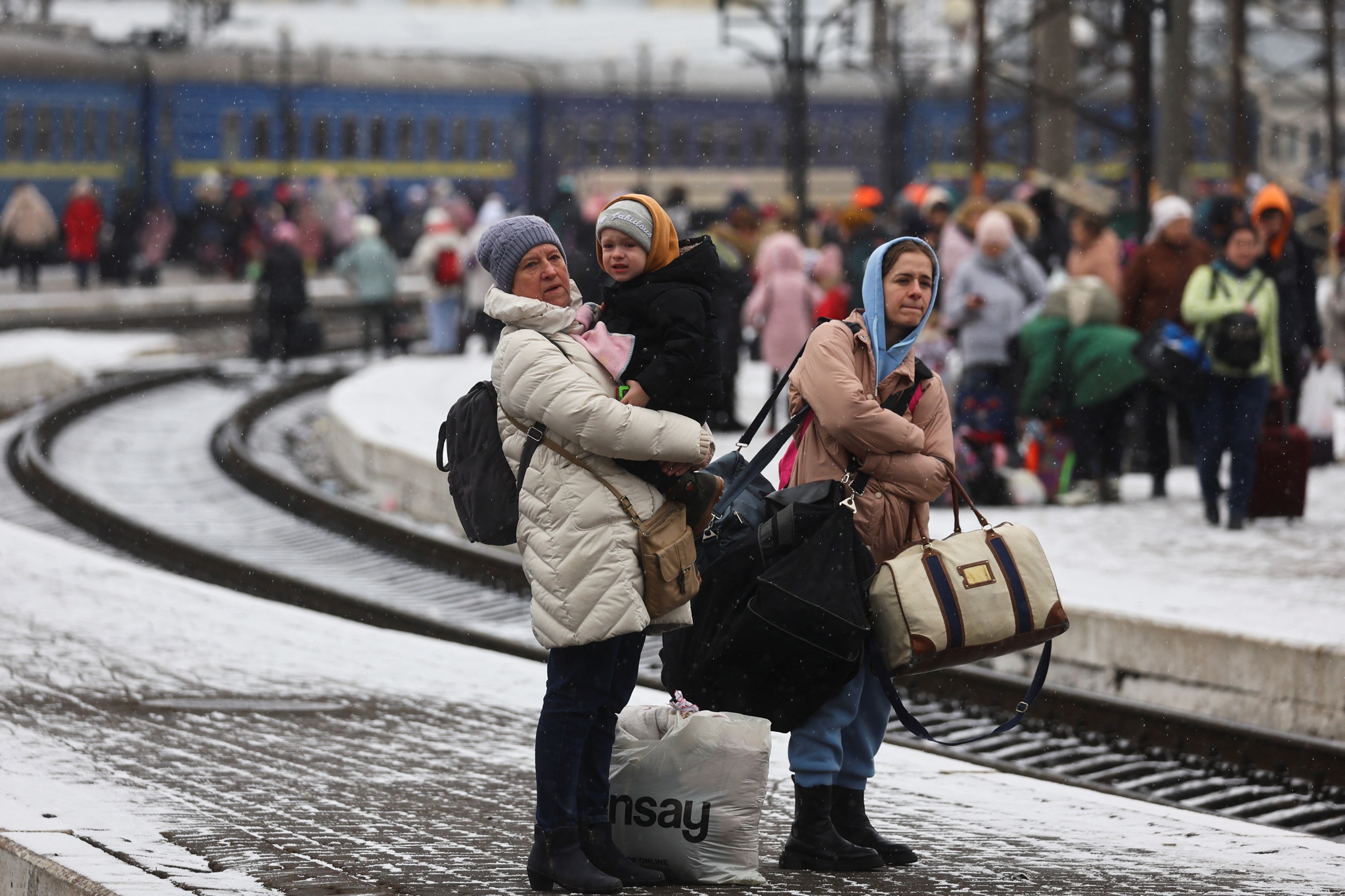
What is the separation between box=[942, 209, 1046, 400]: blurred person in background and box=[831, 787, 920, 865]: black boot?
7.37 meters

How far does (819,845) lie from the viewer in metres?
5.02

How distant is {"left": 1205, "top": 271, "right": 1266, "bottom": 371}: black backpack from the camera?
10.6 meters

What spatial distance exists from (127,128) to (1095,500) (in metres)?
28.8

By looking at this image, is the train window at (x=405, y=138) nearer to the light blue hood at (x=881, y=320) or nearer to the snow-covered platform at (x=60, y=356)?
the snow-covered platform at (x=60, y=356)

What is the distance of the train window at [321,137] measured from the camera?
130 feet

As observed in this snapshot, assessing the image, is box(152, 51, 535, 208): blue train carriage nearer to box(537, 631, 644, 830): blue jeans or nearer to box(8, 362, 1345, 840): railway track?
box(8, 362, 1345, 840): railway track

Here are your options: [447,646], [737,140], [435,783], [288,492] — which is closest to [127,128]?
[737,140]

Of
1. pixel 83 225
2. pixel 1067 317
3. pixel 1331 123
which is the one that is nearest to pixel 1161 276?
pixel 1067 317

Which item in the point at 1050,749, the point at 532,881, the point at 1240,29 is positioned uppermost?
the point at 1240,29

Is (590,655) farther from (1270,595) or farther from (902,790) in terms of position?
(1270,595)

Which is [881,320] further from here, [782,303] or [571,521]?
[782,303]

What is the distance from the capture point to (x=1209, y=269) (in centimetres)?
1100

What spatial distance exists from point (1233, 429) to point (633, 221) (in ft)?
23.7

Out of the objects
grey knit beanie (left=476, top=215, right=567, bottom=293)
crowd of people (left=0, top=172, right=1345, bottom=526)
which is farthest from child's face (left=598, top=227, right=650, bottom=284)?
crowd of people (left=0, top=172, right=1345, bottom=526)
